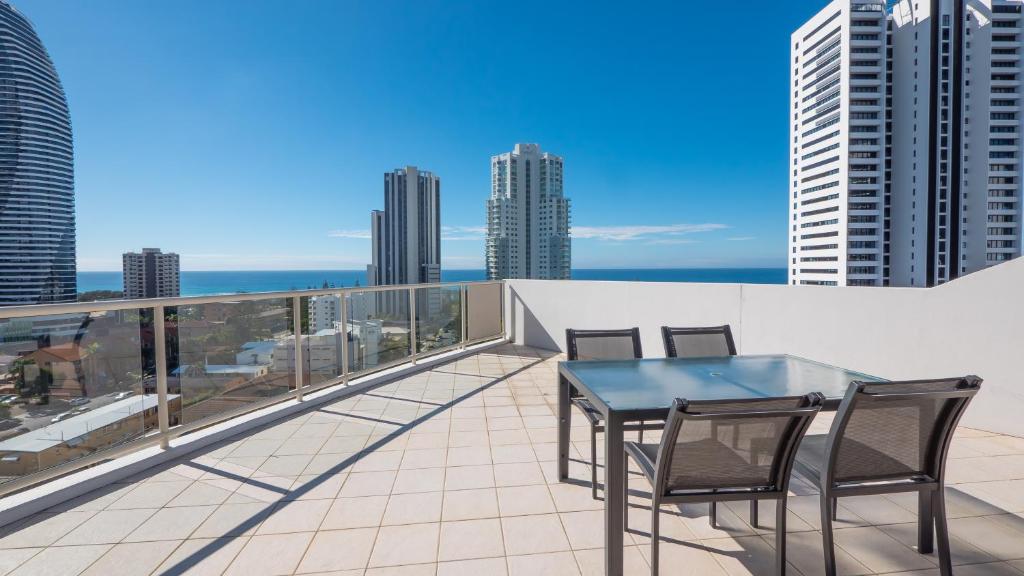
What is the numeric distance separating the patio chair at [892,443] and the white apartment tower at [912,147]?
35.1 m

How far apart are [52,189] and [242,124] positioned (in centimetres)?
765

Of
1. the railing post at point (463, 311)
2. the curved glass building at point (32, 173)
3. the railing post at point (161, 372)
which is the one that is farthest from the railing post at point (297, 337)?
the curved glass building at point (32, 173)

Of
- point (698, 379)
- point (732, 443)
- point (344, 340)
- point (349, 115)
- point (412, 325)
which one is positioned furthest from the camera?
point (349, 115)

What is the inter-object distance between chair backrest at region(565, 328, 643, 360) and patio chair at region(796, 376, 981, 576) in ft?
4.31

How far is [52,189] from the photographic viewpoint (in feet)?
50.3

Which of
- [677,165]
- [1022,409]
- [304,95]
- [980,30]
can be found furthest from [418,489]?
[980,30]

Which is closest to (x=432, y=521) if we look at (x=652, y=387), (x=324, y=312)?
(x=652, y=387)

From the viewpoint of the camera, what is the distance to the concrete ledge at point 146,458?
214 centimetres

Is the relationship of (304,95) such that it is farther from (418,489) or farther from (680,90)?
(418,489)

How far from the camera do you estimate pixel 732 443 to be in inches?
55.3

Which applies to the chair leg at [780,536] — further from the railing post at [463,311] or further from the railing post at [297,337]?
the railing post at [463,311]

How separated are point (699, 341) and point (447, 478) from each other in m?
1.90

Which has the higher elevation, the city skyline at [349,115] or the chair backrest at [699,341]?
the city skyline at [349,115]

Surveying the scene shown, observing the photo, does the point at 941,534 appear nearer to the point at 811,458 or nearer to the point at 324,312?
the point at 811,458
